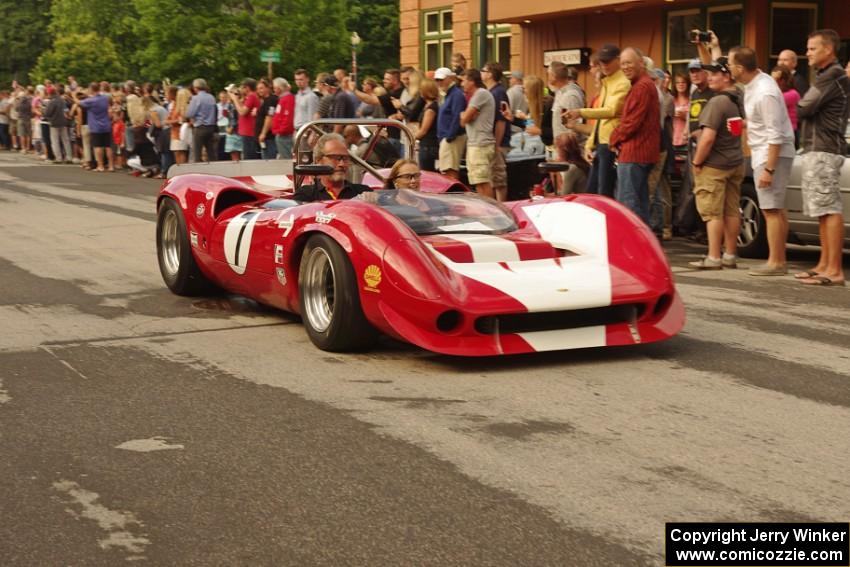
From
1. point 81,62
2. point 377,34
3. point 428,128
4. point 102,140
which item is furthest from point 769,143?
point 81,62

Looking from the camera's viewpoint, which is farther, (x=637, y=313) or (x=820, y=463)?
(x=637, y=313)

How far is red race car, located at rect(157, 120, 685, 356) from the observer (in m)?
6.30

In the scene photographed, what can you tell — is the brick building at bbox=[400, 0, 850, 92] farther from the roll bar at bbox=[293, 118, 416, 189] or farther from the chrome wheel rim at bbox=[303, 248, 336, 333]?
the chrome wheel rim at bbox=[303, 248, 336, 333]

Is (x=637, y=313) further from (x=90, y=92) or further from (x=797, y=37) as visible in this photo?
(x=90, y=92)

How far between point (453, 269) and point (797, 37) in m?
17.4

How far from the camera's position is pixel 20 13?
85.2 metres

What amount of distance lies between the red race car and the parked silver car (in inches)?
169

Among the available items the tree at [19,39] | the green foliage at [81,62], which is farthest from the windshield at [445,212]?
the tree at [19,39]

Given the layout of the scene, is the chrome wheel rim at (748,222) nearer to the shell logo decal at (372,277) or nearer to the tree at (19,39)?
the shell logo decal at (372,277)

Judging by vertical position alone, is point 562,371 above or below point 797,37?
below

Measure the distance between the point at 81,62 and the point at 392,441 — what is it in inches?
2847

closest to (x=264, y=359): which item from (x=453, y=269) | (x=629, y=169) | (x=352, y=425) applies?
(x=453, y=269)

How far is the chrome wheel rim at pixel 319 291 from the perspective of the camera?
698cm

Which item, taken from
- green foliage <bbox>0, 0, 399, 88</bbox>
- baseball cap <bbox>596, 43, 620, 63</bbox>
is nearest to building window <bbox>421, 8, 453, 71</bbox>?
green foliage <bbox>0, 0, 399, 88</bbox>
